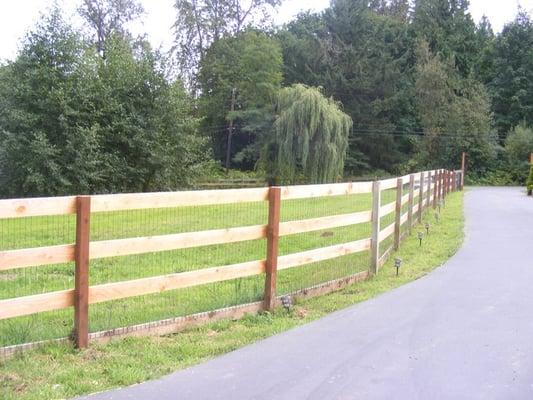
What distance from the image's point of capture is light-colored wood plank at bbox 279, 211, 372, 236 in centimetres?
563

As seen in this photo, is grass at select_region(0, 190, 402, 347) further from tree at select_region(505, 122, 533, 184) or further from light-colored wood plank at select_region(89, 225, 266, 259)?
tree at select_region(505, 122, 533, 184)

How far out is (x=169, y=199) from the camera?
4.74 metres

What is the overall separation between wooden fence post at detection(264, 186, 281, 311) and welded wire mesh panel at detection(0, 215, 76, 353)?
68.7 inches

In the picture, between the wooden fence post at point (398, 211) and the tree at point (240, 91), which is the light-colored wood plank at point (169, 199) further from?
the tree at point (240, 91)

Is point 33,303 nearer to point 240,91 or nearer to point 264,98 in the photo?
point 264,98

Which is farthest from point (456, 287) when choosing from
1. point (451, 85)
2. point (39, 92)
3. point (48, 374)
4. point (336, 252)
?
point (451, 85)

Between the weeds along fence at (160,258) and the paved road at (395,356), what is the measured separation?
0.76 m

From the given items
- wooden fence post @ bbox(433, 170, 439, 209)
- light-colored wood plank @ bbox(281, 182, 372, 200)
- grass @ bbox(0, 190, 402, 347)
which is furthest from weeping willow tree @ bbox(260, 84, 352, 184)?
light-colored wood plank @ bbox(281, 182, 372, 200)

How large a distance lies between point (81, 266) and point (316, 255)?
8.77 feet

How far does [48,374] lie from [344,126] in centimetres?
3377

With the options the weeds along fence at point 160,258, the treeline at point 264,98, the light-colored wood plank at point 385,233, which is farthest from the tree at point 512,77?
the weeds along fence at point 160,258

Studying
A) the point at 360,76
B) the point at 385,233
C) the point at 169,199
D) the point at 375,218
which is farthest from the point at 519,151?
the point at 169,199

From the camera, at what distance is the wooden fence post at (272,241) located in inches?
213

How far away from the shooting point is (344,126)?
120ft
